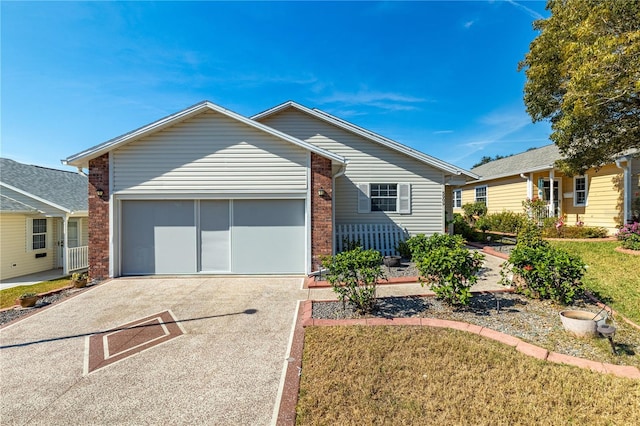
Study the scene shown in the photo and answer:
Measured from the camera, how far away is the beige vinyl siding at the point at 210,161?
7.61 metres

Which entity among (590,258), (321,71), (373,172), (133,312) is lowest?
(133,312)

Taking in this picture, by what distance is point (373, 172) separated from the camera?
35.6 ft

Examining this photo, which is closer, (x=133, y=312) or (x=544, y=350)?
(x=544, y=350)

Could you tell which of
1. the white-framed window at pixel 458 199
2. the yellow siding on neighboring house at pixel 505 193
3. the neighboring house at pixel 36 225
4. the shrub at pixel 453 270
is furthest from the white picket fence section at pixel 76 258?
the white-framed window at pixel 458 199

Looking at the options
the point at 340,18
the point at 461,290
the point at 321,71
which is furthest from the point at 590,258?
the point at 321,71

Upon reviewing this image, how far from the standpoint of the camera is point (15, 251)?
10.4 metres

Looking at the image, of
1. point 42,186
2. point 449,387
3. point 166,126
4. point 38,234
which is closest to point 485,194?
point 449,387

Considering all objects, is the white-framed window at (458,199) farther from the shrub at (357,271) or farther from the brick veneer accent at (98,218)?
the brick veneer accent at (98,218)

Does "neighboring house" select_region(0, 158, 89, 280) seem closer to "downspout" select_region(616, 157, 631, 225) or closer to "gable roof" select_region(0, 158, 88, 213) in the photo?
"gable roof" select_region(0, 158, 88, 213)

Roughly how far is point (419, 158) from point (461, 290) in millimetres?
6919

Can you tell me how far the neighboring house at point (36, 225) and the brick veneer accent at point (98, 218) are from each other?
176 inches

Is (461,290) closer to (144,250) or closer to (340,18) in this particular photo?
(144,250)

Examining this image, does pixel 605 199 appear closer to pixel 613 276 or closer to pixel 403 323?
pixel 613 276

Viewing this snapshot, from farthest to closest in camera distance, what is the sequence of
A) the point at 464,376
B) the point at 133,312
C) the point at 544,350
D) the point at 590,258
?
the point at 590,258
the point at 133,312
the point at 544,350
the point at 464,376
